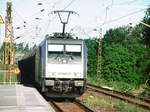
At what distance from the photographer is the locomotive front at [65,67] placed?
61.2 feet

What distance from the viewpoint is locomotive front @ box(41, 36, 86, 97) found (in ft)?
61.2

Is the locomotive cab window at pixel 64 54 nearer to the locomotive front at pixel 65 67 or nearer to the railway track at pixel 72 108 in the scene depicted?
the locomotive front at pixel 65 67

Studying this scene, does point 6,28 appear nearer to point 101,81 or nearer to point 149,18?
point 101,81

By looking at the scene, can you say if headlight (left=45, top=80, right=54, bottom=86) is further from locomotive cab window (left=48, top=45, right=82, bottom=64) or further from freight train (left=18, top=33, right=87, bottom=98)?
locomotive cab window (left=48, top=45, right=82, bottom=64)

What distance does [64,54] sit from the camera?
1912 cm

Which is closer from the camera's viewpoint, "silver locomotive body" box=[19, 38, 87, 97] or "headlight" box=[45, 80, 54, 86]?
"headlight" box=[45, 80, 54, 86]

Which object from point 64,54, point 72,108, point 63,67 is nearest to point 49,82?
point 63,67

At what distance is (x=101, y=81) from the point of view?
40500 mm

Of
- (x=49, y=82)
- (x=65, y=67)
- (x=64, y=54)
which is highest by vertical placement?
(x=64, y=54)

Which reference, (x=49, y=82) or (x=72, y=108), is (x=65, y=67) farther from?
(x=72, y=108)

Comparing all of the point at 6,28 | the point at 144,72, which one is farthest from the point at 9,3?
the point at 144,72

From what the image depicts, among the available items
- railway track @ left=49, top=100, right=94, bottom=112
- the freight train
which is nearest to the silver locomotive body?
the freight train

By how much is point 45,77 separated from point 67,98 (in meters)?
2.97

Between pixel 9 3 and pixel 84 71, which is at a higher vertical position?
pixel 9 3
